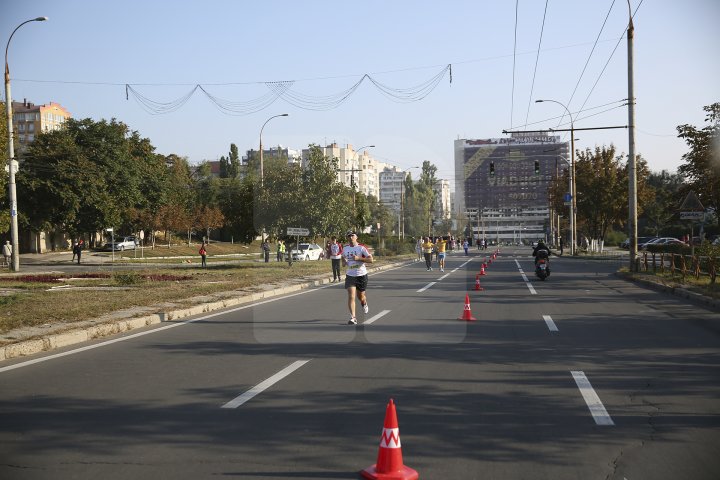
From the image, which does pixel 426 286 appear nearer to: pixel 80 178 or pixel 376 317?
pixel 376 317

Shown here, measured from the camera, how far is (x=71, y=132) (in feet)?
214

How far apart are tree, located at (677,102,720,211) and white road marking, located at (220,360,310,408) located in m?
24.9

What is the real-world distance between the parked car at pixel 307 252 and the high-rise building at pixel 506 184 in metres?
109

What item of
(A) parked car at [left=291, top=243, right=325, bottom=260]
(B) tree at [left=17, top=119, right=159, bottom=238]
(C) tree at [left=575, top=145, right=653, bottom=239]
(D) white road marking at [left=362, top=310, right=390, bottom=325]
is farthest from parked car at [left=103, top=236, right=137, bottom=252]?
(D) white road marking at [left=362, top=310, right=390, bottom=325]

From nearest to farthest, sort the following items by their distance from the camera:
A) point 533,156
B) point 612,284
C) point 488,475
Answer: point 488,475 → point 612,284 → point 533,156

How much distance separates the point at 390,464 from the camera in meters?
4.82

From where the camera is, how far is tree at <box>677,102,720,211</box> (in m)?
29.2

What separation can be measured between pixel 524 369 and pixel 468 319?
534 cm

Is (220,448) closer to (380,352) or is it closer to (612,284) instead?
(380,352)

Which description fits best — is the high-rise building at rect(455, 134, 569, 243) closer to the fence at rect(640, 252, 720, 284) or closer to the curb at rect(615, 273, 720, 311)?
the fence at rect(640, 252, 720, 284)

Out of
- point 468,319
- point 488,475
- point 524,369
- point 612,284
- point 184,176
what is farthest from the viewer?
point 184,176

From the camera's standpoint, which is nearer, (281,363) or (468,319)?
(281,363)

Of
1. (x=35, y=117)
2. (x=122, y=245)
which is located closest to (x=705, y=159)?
(x=122, y=245)

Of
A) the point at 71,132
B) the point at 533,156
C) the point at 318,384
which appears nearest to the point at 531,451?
the point at 318,384
